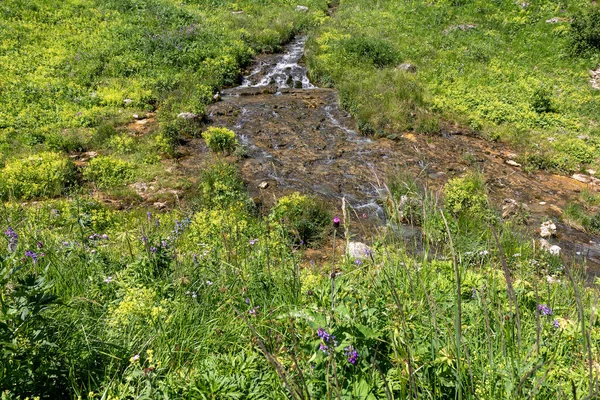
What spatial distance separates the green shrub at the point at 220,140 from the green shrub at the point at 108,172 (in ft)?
7.12

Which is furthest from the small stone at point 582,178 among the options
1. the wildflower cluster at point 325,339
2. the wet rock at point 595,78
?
the wildflower cluster at point 325,339

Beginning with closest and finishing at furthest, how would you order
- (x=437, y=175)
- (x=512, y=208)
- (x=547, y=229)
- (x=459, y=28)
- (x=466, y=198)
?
(x=547, y=229)
(x=466, y=198)
(x=512, y=208)
(x=437, y=175)
(x=459, y=28)

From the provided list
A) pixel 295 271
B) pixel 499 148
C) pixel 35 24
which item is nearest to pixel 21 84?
pixel 35 24

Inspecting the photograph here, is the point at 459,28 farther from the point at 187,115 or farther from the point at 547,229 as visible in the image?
the point at 547,229

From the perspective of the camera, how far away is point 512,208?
8984 millimetres

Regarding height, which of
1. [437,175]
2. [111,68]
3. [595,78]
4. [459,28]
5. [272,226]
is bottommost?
[437,175]

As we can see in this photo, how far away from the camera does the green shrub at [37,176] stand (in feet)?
27.6

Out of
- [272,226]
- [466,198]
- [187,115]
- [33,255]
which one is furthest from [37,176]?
[466,198]

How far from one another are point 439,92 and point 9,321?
14641 mm

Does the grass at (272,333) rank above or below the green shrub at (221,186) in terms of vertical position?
above

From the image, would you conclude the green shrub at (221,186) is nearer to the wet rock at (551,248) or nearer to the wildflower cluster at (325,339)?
the wet rock at (551,248)

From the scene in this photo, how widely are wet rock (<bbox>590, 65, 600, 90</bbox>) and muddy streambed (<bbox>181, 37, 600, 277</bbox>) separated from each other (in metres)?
5.67

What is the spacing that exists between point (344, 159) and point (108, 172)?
5822mm

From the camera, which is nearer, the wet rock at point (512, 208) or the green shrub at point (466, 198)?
the green shrub at point (466, 198)
